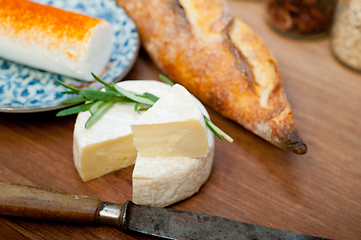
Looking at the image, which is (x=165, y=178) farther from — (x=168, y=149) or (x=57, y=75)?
(x=57, y=75)

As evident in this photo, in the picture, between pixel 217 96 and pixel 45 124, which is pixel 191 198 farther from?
pixel 45 124

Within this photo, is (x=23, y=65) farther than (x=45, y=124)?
Yes

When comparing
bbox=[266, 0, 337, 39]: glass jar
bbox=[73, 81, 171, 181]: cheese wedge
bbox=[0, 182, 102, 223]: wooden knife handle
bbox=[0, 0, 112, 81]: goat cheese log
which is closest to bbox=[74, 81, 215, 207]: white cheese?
bbox=[73, 81, 171, 181]: cheese wedge

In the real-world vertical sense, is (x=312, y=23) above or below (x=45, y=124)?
above

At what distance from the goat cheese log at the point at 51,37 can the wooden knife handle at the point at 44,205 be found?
58 cm

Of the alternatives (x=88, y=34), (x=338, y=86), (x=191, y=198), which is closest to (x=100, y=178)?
(x=191, y=198)

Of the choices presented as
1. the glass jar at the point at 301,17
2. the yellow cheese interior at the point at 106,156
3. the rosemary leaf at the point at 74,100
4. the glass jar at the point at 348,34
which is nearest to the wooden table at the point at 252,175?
the yellow cheese interior at the point at 106,156

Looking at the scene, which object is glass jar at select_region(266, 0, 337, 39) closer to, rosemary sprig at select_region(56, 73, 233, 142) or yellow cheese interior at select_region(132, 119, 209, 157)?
rosemary sprig at select_region(56, 73, 233, 142)

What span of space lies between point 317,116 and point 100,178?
104 centimetres

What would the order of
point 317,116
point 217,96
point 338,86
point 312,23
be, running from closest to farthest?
1. point 217,96
2. point 317,116
3. point 338,86
4. point 312,23

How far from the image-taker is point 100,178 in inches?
46.9

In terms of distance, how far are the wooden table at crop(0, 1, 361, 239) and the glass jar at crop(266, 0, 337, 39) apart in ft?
1.56

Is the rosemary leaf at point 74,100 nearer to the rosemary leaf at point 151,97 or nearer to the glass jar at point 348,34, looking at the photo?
the rosemary leaf at point 151,97

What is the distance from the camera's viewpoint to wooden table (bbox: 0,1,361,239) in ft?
3.58
